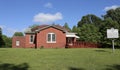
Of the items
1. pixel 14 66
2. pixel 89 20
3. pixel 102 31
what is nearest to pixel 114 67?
pixel 14 66

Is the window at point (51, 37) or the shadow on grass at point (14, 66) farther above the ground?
the window at point (51, 37)

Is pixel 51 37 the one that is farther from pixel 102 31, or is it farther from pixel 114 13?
pixel 114 13

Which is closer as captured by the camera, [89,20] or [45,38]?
[45,38]

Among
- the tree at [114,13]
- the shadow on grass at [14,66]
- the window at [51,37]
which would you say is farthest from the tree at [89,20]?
the shadow on grass at [14,66]

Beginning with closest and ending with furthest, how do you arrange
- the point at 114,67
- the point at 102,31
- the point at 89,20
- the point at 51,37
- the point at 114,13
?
the point at 114,67, the point at 51,37, the point at 102,31, the point at 114,13, the point at 89,20

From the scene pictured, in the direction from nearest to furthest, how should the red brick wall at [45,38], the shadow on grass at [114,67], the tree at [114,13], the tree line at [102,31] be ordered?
the shadow on grass at [114,67] → the red brick wall at [45,38] → the tree line at [102,31] → the tree at [114,13]

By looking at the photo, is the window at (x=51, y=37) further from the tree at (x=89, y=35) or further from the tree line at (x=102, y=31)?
the tree at (x=89, y=35)

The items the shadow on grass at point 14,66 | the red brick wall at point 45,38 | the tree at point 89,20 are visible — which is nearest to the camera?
the shadow on grass at point 14,66

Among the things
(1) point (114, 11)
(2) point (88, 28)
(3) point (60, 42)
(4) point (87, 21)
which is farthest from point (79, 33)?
(4) point (87, 21)

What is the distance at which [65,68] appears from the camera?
49.8ft

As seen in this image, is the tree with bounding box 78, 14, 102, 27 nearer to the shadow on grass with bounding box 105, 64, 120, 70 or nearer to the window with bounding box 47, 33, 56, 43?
the window with bounding box 47, 33, 56, 43

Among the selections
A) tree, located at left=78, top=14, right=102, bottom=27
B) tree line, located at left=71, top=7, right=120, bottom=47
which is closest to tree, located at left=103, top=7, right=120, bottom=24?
tree line, located at left=71, top=7, right=120, bottom=47

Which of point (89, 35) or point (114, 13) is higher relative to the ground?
point (114, 13)

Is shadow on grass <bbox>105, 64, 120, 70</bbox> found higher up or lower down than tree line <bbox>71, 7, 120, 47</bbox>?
lower down
